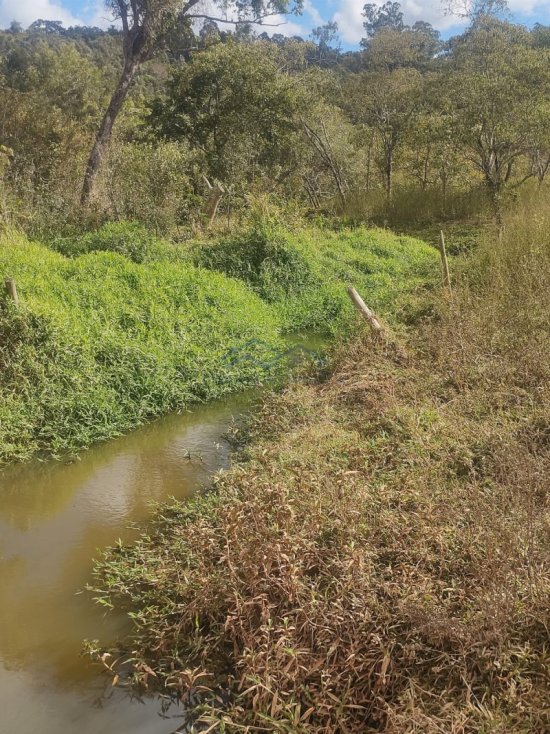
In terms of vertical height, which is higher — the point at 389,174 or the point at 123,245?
the point at 389,174

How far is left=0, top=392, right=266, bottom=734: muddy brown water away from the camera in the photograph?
3.15 metres

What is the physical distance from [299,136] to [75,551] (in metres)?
17.7

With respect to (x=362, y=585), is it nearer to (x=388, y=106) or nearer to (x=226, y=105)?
(x=226, y=105)

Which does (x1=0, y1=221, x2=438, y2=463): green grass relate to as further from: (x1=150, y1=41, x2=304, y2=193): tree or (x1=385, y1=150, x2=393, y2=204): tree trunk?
(x1=385, y1=150, x2=393, y2=204): tree trunk

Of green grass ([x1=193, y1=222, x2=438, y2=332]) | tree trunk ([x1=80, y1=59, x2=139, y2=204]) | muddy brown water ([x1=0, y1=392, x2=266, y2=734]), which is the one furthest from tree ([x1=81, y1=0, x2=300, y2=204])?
muddy brown water ([x1=0, y1=392, x2=266, y2=734])

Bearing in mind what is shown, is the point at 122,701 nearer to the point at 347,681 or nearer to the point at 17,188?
the point at 347,681

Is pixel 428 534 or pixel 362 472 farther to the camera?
pixel 362 472

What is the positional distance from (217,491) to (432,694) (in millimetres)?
2655

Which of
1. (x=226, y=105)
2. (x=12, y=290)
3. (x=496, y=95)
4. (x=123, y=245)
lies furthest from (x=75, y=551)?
(x=226, y=105)

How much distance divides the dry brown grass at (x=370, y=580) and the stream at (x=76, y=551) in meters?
0.23

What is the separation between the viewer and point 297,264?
11.6m

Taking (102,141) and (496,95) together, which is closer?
(102,141)

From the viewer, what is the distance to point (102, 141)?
46.8 feet

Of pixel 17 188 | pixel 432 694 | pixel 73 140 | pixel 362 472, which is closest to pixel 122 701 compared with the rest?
pixel 432 694
